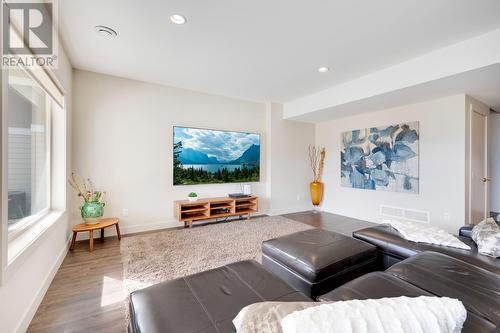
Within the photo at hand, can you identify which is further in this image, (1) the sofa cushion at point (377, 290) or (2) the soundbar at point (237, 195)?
(2) the soundbar at point (237, 195)

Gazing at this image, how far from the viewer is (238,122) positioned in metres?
4.59

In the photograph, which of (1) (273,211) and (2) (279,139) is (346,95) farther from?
(1) (273,211)

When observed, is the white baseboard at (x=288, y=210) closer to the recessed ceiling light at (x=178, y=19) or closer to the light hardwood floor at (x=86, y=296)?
the light hardwood floor at (x=86, y=296)

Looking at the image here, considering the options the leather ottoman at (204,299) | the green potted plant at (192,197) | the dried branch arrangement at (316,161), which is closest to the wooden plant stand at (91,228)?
the green potted plant at (192,197)

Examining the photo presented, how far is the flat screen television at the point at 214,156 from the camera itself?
12.9 feet

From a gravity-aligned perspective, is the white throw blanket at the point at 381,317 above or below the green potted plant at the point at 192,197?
above

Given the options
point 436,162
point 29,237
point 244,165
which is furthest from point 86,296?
point 436,162

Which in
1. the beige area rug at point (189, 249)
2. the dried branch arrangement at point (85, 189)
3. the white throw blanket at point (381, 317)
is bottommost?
the beige area rug at point (189, 249)

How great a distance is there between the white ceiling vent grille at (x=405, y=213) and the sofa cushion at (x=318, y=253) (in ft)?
7.99

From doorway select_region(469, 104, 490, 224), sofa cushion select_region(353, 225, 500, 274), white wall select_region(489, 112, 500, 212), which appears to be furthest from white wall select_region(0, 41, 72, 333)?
white wall select_region(489, 112, 500, 212)

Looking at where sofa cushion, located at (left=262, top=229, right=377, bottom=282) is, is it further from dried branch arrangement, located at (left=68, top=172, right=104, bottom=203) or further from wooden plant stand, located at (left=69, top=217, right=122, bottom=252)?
dried branch arrangement, located at (left=68, top=172, right=104, bottom=203)

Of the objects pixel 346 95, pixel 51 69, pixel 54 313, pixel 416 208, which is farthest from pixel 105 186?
pixel 416 208

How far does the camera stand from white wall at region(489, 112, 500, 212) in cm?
445

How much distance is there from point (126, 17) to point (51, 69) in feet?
2.87
